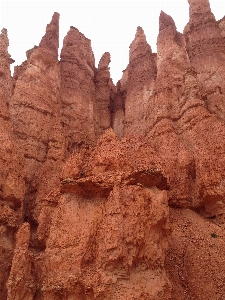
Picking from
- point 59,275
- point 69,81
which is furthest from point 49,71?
point 59,275

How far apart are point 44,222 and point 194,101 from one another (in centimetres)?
1146

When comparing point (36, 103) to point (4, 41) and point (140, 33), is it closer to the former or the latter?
point (4, 41)

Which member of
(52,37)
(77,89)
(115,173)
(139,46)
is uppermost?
(139,46)

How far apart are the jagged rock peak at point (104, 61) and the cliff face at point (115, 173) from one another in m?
1.46

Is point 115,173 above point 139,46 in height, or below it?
below

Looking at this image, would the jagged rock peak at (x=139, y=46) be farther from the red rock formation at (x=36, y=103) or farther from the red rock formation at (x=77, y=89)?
the red rock formation at (x=36, y=103)

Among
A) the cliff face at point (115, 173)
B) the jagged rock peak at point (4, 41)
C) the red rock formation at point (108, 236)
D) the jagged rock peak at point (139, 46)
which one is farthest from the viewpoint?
the jagged rock peak at point (139, 46)

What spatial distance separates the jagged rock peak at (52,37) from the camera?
25938 mm

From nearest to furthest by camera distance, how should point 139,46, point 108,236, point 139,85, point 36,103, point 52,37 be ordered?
point 108,236
point 36,103
point 52,37
point 139,85
point 139,46

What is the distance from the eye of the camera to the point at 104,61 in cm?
3077

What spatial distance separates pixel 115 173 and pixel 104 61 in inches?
827

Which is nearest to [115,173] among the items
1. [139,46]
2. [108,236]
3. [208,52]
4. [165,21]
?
[108,236]

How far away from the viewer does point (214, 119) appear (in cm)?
1806

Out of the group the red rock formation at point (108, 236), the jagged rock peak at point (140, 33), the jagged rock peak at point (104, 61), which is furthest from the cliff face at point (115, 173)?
the jagged rock peak at point (104, 61)
